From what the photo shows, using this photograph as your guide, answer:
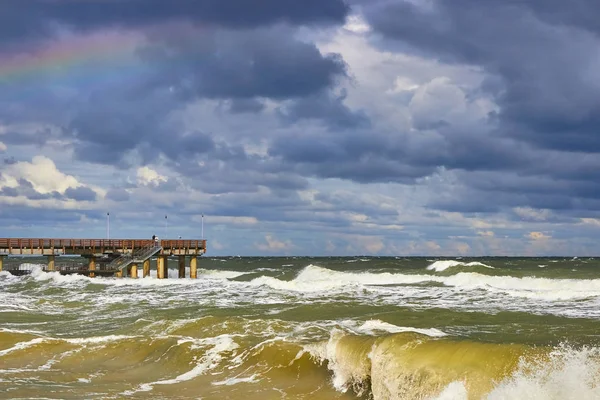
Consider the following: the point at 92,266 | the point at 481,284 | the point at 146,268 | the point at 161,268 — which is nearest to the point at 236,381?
the point at 481,284

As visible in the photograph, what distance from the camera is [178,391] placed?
45.1 ft

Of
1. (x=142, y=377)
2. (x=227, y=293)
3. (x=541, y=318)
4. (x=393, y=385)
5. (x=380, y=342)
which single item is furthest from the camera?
(x=227, y=293)

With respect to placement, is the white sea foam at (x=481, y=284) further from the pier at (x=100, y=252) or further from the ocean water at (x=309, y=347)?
the pier at (x=100, y=252)

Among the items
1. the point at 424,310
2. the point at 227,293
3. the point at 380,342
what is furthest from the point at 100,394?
the point at 227,293

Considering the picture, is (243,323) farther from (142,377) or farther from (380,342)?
(380,342)

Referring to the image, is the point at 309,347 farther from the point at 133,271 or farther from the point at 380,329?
the point at 133,271

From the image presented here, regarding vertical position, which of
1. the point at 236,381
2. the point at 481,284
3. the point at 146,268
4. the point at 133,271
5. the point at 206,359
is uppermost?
the point at 146,268

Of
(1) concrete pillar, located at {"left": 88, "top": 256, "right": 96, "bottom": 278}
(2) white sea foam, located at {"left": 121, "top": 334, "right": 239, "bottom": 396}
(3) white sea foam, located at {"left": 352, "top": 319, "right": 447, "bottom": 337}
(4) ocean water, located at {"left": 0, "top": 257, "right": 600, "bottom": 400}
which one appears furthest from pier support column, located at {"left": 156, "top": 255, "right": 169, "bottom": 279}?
(3) white sea foam, located at {"left": 352, "top": 319, "right": 447, "bottom": 337}

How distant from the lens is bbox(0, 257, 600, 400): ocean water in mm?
11016

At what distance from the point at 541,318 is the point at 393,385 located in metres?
12.8

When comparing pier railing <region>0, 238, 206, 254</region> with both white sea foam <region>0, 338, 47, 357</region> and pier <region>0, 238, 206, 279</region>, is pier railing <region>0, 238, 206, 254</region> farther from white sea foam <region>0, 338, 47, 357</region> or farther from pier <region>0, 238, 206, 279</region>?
→ white sea foam <region>0, 338, 47, 357</region>

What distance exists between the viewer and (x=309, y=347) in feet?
51.9

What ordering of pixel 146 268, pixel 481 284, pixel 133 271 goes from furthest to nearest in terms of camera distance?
pixel 146 268
pixel 133 271
pixel 481 284

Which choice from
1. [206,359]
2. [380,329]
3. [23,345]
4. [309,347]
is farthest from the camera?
[23,345]
